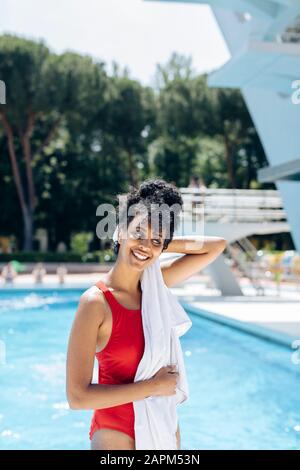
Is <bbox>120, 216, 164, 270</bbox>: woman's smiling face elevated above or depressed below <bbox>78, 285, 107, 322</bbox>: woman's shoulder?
above

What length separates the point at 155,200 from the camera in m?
1.62

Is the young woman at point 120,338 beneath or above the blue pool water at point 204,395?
above

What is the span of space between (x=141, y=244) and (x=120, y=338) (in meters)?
0.27

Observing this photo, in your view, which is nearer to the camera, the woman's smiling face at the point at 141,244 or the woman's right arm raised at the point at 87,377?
the woman's right arm raised at the point at 87,377

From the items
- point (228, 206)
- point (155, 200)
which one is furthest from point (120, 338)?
point (228, 206)

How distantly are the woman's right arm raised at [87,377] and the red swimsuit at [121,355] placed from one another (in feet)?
0.21

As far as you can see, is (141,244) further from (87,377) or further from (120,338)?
(87,377)

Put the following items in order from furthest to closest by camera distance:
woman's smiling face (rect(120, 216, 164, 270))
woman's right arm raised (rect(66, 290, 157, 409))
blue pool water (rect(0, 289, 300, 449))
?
blue pool water (rect(0, 289, 300, 449)) → woman's smiling face (rect(120, 216, 164, 270)) → woman's right arm raised (rect(66, 290, 157, 409))

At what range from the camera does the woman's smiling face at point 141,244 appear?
5.28ft

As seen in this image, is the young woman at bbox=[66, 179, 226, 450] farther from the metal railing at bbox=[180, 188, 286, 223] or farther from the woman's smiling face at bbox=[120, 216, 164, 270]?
the metal railing at bbox=[180, 188, 286, 223]

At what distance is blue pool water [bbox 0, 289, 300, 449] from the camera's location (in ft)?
16.4

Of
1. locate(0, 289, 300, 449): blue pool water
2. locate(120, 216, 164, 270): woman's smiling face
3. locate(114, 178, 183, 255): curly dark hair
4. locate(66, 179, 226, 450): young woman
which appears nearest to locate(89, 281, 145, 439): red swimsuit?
locate(66, 179, 226, 450): young woman

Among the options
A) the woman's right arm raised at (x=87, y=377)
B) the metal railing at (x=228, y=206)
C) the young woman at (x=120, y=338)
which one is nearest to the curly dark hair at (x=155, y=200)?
the young woman at (x=120, y=338)

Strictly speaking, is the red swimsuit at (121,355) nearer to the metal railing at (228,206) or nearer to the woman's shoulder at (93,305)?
the woman's shoulder at (93,305)
